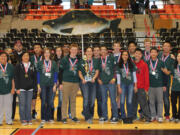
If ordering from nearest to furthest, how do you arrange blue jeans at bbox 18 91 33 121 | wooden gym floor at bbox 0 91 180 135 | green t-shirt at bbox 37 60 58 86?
wooden gym floor at bbox 0 91 180 135 < blue jeans at bbox 18 91 33 121 < green t-shirt at bbox 37 60 58 86

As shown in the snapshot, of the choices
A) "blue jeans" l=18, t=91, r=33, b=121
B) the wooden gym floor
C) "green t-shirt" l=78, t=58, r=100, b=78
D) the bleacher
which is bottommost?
the wooden gym floor

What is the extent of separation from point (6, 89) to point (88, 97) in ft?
5.37

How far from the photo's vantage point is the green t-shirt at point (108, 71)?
18.5 ft

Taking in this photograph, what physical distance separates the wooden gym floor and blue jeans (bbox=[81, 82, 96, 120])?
0.66 ft

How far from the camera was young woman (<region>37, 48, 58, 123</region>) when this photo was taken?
5.59 m

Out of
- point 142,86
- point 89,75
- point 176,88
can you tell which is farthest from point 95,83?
point 176,88

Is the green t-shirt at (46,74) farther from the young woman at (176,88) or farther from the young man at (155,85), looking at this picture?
the young woman at (176,88)

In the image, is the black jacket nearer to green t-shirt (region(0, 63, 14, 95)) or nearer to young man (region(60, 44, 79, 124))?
green t-shirt (region(0, 63, 14, 95))

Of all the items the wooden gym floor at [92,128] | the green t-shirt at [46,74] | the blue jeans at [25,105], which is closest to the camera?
the wooden gym floor at [92,128]

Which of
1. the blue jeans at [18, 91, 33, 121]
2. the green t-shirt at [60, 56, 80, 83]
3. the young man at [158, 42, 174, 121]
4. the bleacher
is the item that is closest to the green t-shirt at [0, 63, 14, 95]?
the blue jeans at [18, 91, 33, 121]

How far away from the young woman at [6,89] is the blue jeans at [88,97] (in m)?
1.46

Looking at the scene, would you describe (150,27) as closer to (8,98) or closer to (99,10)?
(99,10)

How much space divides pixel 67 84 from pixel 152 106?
1774mm

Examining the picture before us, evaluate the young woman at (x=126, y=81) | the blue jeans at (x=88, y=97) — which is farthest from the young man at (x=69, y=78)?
the young woman at (x=126, y=81)
